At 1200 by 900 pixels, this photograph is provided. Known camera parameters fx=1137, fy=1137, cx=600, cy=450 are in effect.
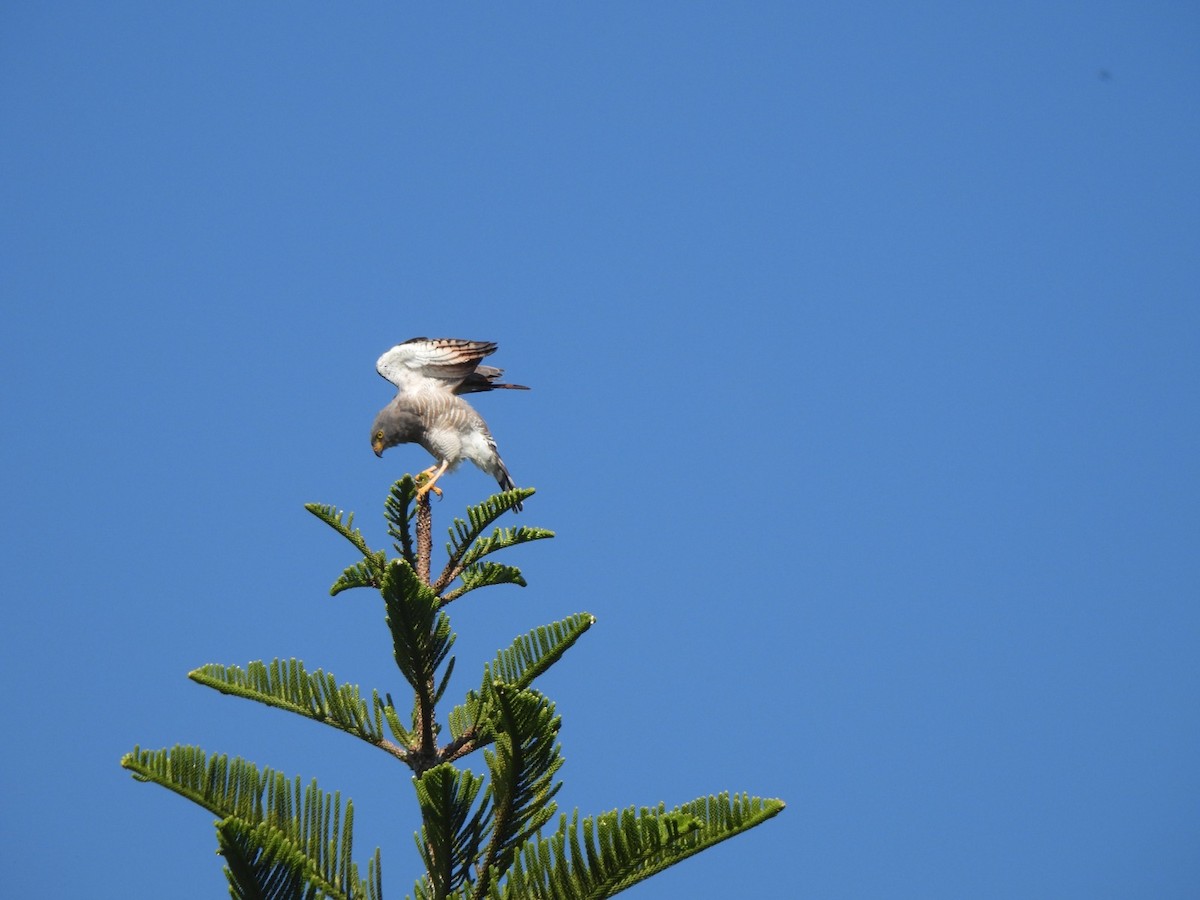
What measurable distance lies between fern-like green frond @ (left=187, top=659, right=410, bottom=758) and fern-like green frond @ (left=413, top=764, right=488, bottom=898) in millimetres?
466

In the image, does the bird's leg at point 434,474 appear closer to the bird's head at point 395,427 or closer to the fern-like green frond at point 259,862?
the bird's head at point 395,427

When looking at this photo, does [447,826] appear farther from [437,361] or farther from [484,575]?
[437,361]

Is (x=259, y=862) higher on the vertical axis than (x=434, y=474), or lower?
lower

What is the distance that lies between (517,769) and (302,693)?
0.95 m

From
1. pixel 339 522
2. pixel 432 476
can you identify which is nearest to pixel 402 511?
pixel 339 522

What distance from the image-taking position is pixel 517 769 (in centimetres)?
368

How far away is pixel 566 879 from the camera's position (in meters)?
3.54

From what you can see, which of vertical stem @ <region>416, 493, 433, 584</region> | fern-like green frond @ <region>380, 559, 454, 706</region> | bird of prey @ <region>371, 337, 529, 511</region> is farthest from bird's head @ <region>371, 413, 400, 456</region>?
fern-like green frond @ <region>380, 559, 454, 706</region>

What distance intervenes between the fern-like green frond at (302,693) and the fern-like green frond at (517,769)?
564 mm

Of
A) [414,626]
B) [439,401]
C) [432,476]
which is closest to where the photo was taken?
[414,626]

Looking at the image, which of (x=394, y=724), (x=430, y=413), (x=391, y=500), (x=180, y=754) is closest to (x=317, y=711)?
(x=394, y=724)

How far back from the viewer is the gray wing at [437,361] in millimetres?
6828

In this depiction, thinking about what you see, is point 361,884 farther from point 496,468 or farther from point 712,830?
point 496,468

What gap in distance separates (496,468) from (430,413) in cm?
80
